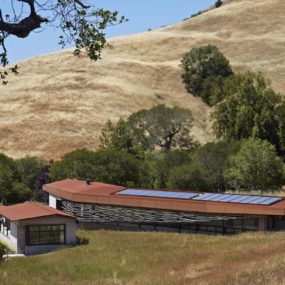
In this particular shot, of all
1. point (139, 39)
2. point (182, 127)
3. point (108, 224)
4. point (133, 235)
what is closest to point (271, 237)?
point (133, 235)

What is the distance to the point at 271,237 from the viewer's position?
122ft

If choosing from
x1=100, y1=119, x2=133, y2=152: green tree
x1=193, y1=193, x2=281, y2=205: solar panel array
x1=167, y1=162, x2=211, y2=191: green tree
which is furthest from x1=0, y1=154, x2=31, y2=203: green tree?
x1=193, y1=193, x2=281, y2=205: solar panel array

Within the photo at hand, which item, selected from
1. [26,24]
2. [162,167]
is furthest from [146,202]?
[26,24]

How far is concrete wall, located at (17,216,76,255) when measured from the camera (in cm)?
4327

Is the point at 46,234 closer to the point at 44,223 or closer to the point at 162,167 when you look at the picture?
the point at 44,223

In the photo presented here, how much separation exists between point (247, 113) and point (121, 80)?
43432mm

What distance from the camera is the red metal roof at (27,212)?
44.2 meters

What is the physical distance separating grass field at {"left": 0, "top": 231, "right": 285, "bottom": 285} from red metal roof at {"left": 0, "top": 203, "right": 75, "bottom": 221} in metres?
4.19

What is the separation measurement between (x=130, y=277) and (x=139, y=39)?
12985 cm

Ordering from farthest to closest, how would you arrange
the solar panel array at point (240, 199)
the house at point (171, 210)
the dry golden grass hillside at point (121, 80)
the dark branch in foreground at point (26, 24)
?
the dry golden grass hillside at point (121, 80) < the solar panel array at point (240, 199) < the house at point (171, 210) < the dark branch in foreground at point (26, 24)

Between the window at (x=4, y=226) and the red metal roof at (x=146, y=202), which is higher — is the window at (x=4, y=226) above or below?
below

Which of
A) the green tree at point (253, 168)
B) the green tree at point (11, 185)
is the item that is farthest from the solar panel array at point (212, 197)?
the green tree at point (11, 185)

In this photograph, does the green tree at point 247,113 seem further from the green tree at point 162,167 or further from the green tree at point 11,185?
the green tree at point 11,185

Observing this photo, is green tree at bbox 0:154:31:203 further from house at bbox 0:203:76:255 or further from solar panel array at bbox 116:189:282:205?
house at bbox 0:203:76:255
